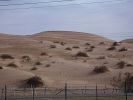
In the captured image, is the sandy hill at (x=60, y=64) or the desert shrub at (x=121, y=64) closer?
the sandy hill at (x=60, y=64)

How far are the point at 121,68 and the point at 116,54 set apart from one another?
2179 cm

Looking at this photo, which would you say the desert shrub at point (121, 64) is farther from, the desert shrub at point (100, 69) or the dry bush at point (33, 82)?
the dry bush at point (33, 82)

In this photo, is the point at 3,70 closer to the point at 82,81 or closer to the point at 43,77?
the point at 43,77

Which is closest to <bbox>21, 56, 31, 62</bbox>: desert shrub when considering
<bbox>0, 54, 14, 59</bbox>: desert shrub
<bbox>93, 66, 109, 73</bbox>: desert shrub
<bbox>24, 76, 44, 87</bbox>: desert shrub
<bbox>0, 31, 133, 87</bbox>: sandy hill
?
<bbox>0, 31, 133, 87</bbox>: sandy hill

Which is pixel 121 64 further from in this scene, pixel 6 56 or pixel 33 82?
pixel 6 56

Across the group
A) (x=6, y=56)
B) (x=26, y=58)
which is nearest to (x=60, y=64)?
(x=26, y=58)

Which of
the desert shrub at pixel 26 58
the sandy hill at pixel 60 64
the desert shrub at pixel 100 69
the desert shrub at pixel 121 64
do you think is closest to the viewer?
the sandy hill at pixel 60 64

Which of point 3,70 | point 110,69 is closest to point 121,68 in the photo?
point 110,69

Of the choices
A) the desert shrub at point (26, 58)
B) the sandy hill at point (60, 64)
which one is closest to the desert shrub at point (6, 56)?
the sandy hill at point (60, 64)

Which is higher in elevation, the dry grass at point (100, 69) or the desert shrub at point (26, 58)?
the desert shrub at point (26, 58)

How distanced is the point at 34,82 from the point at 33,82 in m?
0.20

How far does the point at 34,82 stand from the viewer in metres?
71.1

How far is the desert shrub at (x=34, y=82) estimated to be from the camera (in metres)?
70.9

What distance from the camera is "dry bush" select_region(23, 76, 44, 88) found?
2790 inches
